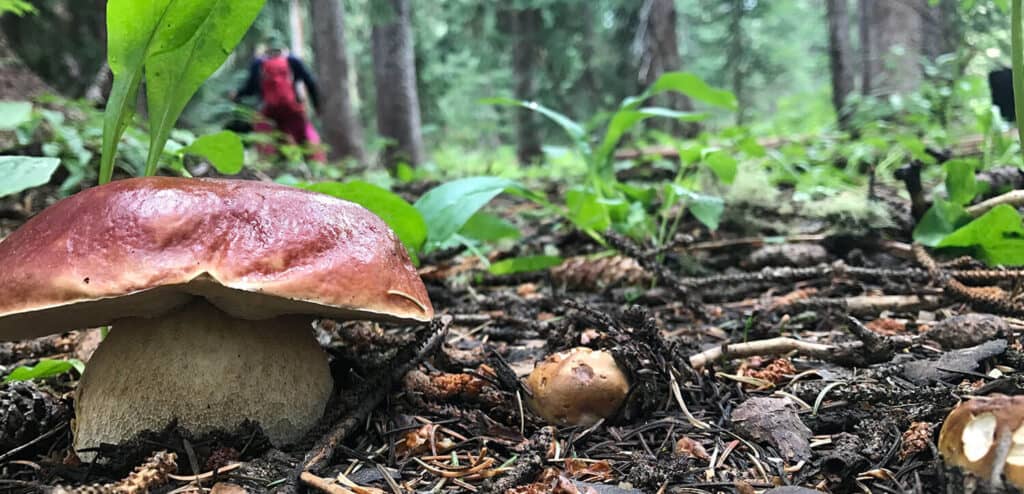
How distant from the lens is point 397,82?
7.59 meters

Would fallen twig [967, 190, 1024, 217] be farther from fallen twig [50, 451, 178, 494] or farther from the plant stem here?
fallen twig [50, 451, 178, 494]

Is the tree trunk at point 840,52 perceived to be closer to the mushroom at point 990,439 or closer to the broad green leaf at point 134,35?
the mushroom at point 990,439

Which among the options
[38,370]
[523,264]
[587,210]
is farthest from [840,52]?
[38,370]

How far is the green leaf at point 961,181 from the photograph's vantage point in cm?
215

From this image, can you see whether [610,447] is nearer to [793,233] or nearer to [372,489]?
[372,489]

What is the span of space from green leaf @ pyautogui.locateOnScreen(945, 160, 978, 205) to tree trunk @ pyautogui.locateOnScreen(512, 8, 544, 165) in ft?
29.6

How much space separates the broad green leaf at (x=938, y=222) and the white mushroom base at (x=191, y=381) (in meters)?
2.19

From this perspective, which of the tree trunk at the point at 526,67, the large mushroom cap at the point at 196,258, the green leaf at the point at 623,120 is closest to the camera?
the large mushroom cap at the point at 196,258

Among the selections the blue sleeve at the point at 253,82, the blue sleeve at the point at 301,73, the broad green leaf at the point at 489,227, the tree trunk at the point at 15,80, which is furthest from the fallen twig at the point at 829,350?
the blue sleeve at the point at 253,82

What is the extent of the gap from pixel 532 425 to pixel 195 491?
2.25 feet

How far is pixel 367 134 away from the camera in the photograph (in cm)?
1569

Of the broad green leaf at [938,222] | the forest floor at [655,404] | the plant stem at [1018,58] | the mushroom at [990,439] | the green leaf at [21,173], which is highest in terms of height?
the plant stem at [1018,58]

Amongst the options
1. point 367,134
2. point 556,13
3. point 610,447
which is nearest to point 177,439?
point 610,447

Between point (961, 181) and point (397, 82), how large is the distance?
6524 mm
